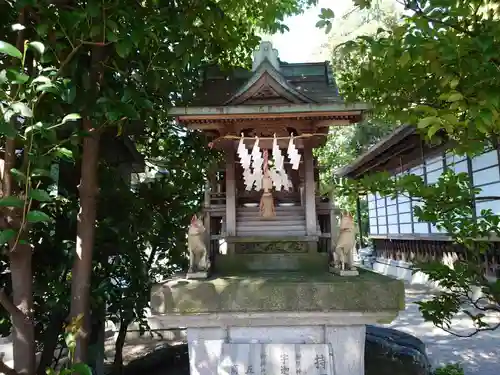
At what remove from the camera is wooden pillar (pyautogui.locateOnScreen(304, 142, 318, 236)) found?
4621 mm

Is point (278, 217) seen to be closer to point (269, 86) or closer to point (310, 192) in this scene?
point (310, 192)

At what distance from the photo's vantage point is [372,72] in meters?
3.07

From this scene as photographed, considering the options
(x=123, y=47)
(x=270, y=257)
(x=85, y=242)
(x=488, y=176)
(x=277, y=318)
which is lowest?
(x=277, y=318)

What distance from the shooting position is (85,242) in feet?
11.1

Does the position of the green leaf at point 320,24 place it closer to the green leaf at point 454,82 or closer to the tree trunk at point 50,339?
the green leaf at point 454,82

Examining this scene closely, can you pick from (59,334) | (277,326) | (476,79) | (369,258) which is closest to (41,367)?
(59,334)

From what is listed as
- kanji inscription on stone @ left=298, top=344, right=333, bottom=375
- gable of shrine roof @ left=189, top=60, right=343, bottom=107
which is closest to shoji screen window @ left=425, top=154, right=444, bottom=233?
Answer: gable of shrine roof @ left=189, top=60, right=343, bottom=107

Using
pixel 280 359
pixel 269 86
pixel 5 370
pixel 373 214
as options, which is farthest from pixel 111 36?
pixel 373 214

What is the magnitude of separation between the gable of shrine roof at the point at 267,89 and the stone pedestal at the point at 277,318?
2.03m

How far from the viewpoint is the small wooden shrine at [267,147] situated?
4.29 metres

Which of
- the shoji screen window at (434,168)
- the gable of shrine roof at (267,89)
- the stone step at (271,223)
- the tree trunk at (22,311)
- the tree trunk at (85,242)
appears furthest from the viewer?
the shoji screen window at (434,168)

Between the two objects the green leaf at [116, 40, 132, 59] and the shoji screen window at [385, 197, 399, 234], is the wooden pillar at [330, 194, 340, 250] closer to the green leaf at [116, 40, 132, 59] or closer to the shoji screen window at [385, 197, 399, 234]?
the green leaf at [116, 40, 132, 59]

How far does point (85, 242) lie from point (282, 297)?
1887 mm

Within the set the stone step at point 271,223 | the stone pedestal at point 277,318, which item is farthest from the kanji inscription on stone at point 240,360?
the stone step at point 271,223
